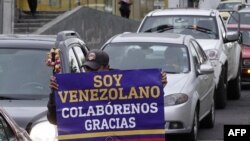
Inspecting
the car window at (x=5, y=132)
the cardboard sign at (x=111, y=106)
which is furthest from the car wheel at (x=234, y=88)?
the car window at (x=5, y=132)

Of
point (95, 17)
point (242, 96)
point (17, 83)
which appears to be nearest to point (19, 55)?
point (17, 83)

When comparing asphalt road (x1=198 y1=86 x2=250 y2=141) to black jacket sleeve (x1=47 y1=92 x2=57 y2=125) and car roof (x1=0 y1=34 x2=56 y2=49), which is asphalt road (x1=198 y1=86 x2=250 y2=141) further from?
black jacket sleeve (x1=47 y1=92 x2=57 y2=125)

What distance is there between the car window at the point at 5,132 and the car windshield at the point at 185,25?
11179 millimetres

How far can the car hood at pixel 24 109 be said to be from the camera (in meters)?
8.55

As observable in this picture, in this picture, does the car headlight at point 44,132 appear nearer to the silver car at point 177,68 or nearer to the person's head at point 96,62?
the person's head at point 96,62

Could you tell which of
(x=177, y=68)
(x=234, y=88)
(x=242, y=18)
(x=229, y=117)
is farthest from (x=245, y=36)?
(x=177, y=68)

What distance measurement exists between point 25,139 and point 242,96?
46.1 ft

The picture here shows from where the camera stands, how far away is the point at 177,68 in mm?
13172

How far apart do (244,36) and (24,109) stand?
14.7 meters

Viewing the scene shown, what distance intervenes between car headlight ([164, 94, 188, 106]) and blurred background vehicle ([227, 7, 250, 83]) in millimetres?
9954

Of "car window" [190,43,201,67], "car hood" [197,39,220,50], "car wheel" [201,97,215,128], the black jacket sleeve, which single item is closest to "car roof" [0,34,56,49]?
the black jacket sleeve

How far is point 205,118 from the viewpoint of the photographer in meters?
14.6

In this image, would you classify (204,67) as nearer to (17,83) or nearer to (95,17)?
(17,83)

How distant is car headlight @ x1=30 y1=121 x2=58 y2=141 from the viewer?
8492mm
